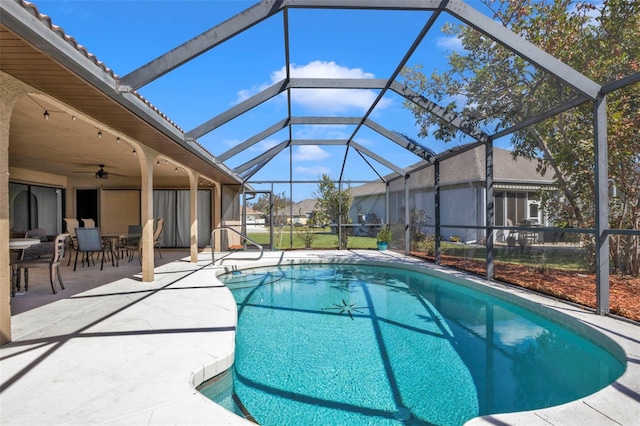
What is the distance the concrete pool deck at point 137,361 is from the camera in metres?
2.12

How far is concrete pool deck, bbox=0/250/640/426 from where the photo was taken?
212 centimetres

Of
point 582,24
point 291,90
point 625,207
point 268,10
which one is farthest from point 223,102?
point 625,207

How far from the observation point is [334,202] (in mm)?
12695

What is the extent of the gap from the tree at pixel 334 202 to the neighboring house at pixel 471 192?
175 cm

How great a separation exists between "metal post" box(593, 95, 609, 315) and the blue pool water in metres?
0.71

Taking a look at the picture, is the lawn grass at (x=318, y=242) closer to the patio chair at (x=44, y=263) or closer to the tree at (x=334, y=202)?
the tree at (x=334, y=202)

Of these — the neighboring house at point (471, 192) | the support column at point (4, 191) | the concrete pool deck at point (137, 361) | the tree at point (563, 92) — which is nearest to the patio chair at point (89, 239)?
the concrete pool deck at point (137, 361)

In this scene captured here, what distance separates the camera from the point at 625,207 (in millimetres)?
5992

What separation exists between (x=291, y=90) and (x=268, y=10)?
9.94ft

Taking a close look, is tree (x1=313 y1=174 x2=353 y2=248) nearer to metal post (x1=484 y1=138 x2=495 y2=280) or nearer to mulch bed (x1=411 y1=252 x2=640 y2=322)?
mulch bed (x1=411 y1=252 x2=640 y2=322)

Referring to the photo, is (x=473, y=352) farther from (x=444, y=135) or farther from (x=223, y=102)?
(x=223, y=102)

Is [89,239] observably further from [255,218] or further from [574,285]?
[255,218]

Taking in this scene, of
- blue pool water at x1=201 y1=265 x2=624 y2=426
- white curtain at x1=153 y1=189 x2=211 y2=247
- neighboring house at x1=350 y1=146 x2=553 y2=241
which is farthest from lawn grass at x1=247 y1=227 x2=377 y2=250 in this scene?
blue pool water at x1=201 y1=265 x2=624 y2=426

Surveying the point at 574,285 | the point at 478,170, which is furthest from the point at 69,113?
the point at 574,285
